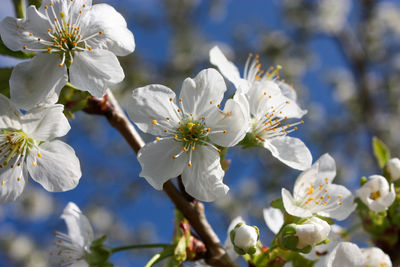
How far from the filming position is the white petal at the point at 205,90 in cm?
110

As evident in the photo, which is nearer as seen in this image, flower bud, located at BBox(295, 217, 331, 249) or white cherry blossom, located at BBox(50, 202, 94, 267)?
flower bud, located at BBox(295, 217, 331, 249)

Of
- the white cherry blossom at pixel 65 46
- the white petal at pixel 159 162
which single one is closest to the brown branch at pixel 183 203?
the white petal at pixel 159 162

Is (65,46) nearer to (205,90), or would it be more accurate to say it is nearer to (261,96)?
(205,90)

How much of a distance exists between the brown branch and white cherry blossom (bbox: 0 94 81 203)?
0.21m

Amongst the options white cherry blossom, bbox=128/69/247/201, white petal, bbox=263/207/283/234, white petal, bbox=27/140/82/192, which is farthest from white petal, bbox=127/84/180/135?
white petal, bbox=263/207/283/234

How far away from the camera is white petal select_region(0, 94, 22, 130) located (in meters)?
1.04

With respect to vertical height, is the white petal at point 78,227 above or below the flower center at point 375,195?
below

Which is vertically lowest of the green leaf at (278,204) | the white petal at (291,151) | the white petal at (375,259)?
the white petal at (375,259)

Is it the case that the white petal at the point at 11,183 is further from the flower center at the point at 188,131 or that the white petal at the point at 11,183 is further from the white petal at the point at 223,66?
the white petal at the point at 223,66

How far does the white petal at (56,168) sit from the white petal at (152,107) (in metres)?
0.21

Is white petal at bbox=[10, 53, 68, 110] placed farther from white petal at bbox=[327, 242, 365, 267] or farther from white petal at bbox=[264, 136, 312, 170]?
white petal at bbox=[327, 242, 365, 267]

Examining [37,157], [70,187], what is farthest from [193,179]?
[37,157]

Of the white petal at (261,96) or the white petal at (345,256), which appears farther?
the white petal at (261,96)

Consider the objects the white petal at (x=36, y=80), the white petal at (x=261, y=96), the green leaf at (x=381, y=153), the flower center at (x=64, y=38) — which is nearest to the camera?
the white petal at (x=36, y=80)
